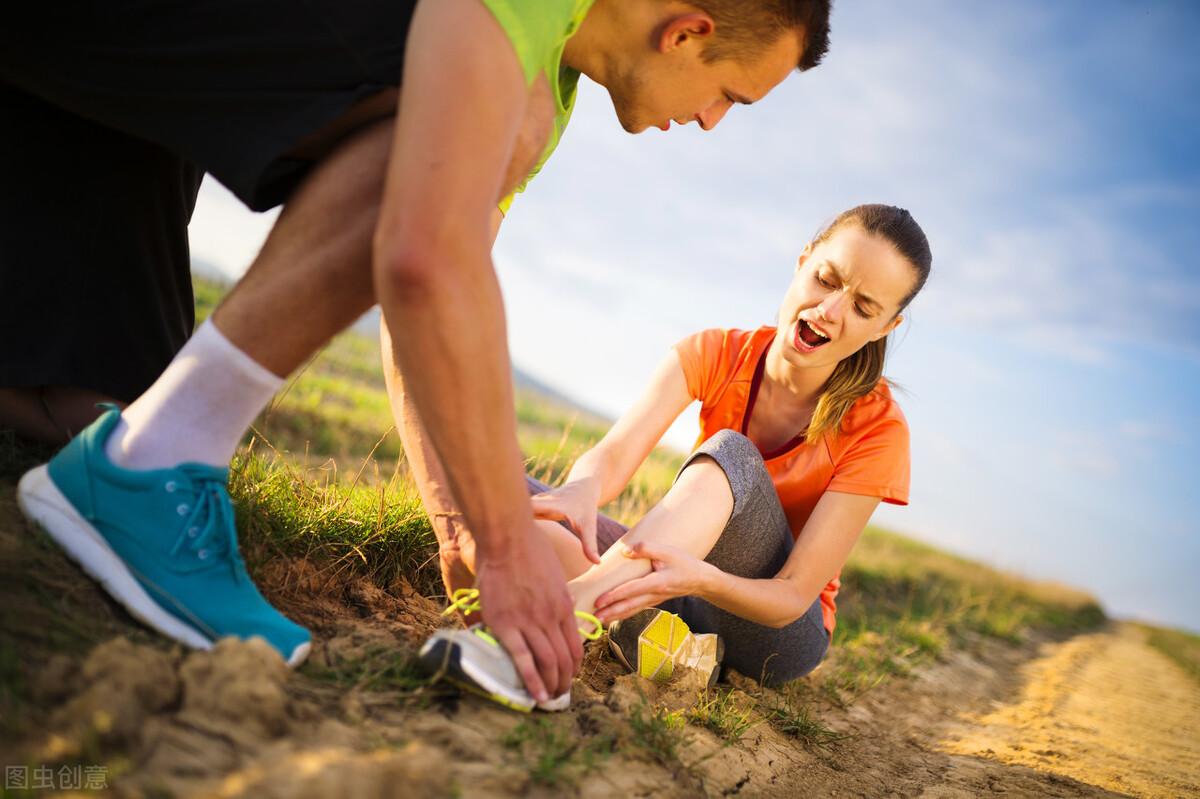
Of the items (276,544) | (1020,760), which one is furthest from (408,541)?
(1020,760)

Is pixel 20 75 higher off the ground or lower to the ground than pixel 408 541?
higher

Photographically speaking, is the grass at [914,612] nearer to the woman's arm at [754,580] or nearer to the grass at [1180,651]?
the grass at [1180,651]

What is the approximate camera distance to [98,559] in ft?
5.17

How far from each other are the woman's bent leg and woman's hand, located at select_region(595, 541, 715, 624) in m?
0.25

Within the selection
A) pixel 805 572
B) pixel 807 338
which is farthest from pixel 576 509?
pixel 807 338

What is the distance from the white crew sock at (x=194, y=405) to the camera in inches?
61.5

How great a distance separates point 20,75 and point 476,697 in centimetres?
161

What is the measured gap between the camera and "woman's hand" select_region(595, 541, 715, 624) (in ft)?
6.41

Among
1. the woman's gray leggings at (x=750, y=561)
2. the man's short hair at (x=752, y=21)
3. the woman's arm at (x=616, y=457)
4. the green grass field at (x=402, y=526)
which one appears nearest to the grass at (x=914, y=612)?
the green grass field at (x=402, y=526)

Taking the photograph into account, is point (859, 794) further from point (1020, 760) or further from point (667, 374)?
point (667, 374)

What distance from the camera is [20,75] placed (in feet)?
5.71

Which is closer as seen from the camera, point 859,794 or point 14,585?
point 14,585

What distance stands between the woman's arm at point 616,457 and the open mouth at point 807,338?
1.31 feet

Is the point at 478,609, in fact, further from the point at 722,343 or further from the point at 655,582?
the point at 722,343
